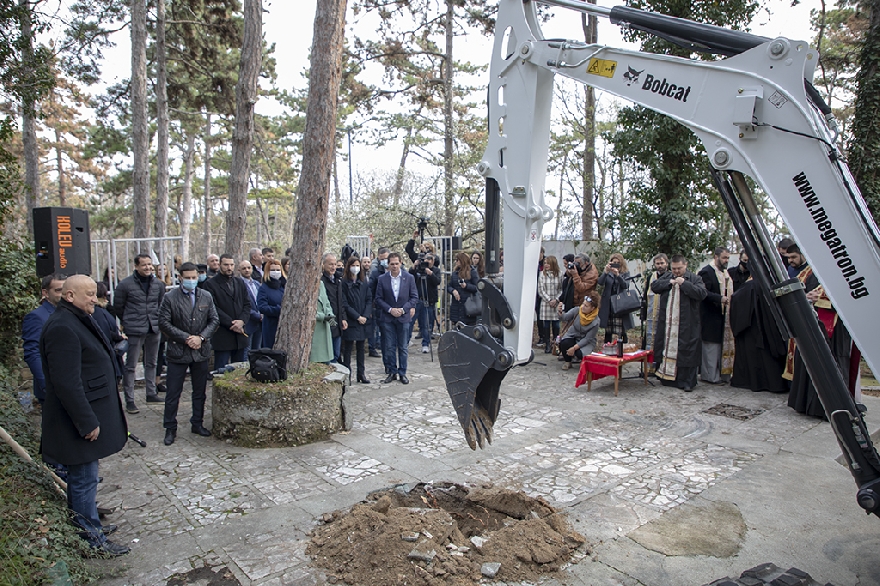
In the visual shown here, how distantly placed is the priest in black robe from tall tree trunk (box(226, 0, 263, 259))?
28.4 feet

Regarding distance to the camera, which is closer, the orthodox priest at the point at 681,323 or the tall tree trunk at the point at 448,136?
the orthodox priest at the point at 681,323

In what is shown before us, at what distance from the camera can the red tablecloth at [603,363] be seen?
28.2 feet

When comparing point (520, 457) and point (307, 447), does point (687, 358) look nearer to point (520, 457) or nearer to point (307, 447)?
point (520, 457)

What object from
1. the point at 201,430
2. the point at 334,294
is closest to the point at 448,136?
the point at 334,294

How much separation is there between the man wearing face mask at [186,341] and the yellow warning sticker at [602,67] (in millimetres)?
5045

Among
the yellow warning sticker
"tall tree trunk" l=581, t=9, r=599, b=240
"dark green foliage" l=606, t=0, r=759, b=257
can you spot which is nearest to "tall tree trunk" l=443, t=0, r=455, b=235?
"tall tree trunk" l=581, t=9, r=599, b=240

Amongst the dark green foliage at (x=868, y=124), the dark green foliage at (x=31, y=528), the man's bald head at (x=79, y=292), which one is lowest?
the dark green foliage at (x=31, y=528)

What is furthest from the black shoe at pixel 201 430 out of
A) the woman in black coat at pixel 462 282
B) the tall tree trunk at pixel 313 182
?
the woman in black coat at pixel 462 282

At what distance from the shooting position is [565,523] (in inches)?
170

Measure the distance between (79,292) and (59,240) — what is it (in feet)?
13.0

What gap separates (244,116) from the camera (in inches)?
424

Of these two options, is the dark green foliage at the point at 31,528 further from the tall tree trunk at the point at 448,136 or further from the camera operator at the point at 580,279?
the tall tree trunk at the point at 448,136

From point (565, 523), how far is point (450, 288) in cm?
786

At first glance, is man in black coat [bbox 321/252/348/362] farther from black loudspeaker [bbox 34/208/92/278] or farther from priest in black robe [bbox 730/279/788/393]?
priest in black robe [bbox 730/279/788/393]
